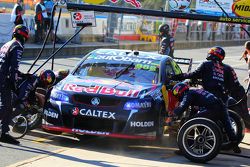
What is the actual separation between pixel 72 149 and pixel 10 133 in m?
1.23

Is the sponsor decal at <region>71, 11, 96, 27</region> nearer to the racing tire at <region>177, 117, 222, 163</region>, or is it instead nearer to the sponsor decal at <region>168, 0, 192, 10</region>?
the sponsor decal at <region>168, 0, 192, 10</region>

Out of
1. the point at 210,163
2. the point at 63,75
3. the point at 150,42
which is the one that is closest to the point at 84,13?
the point at 63,75

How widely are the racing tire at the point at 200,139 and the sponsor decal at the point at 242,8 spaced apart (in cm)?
330

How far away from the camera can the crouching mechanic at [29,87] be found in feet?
29.6

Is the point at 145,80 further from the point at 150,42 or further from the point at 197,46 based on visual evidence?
the point at 197,46

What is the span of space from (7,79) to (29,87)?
30.3 inches

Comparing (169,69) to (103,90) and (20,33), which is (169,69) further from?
(20,33)

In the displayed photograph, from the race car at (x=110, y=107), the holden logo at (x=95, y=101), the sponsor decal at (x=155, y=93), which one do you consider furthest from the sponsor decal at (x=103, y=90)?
the sponsor decal at (x=155, y=93)

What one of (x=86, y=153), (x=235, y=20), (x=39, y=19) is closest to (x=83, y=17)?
(x=235, y=20)

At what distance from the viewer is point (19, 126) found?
900 centimetres

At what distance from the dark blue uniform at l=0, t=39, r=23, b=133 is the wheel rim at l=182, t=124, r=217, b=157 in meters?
2.58

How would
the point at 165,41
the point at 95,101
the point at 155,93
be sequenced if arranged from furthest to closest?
the point at 165,41 → the point at 155,93 → the point at 95,101

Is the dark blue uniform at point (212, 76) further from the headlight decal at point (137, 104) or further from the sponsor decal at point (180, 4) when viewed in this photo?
the sponsor decal at point (180, 4)

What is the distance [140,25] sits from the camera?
32.6 m
